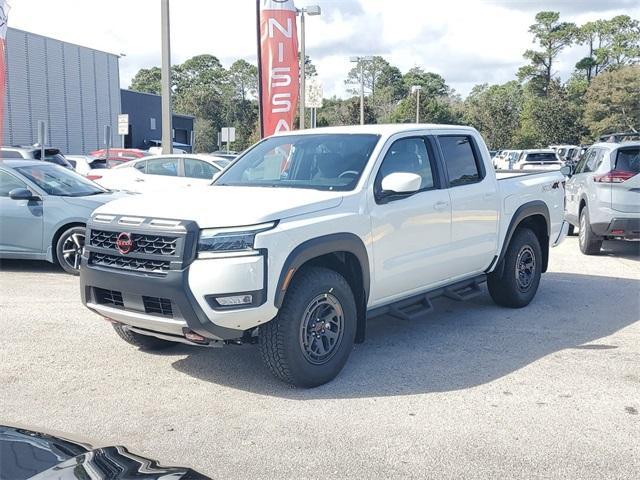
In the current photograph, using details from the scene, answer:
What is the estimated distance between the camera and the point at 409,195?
18.6 feet

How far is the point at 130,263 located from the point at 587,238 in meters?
8.57

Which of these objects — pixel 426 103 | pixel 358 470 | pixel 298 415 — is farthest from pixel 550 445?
pixel 426 103

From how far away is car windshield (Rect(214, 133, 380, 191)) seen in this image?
552 cm

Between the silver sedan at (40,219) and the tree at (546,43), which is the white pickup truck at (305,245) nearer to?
the silver sedan at (40,219)

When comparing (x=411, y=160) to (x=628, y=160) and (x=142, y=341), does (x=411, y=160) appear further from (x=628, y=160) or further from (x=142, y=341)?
(x=628, y=160)

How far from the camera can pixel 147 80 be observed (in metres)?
104

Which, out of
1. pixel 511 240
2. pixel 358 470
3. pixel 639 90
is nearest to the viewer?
pixel 358 470

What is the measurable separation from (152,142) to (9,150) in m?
34.8

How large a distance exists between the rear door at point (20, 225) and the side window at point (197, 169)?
17.8 ft

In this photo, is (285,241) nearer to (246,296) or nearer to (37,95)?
(246,296)

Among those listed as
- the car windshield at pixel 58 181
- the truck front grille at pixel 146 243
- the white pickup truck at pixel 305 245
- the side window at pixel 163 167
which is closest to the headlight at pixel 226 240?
the white pickup truck at pixel 305 245

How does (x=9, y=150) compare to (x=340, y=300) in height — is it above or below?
above

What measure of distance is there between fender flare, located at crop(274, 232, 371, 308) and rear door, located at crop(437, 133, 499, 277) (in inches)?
51.9

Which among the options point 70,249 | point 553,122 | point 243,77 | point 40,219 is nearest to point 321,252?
point 70,249
